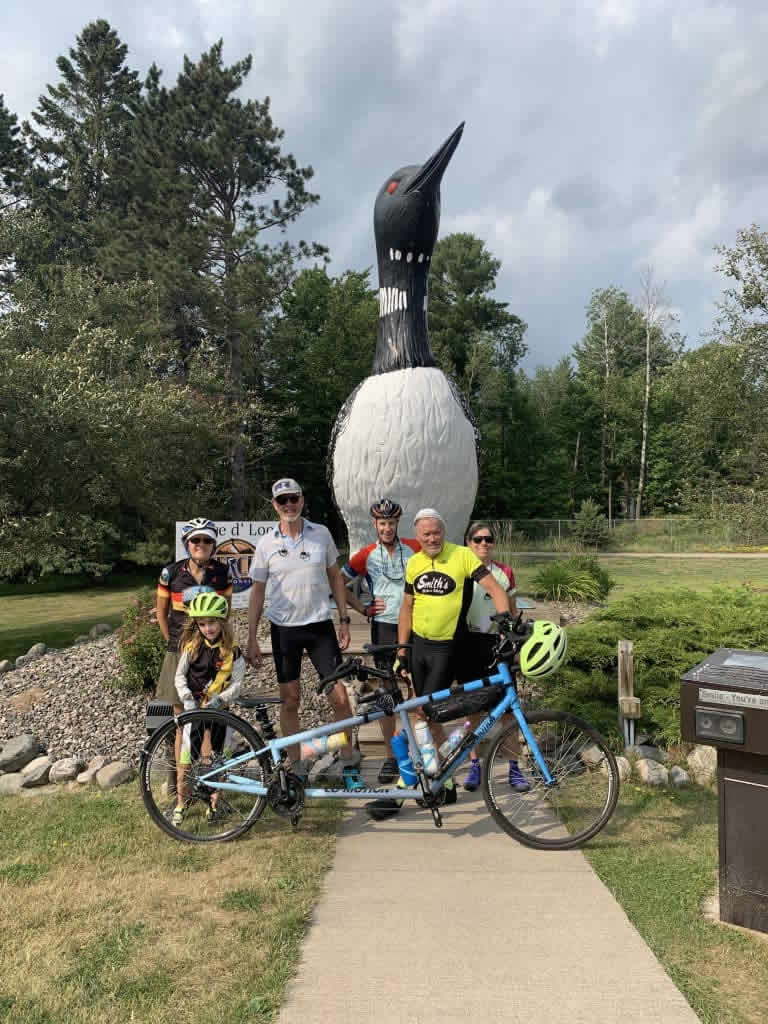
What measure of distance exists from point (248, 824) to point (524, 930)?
4.68ft

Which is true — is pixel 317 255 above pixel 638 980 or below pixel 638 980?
above

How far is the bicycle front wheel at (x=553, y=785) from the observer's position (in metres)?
3.36

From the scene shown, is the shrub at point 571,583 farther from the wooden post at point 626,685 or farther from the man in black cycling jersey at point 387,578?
the man in black cycling jersey at point 387,578

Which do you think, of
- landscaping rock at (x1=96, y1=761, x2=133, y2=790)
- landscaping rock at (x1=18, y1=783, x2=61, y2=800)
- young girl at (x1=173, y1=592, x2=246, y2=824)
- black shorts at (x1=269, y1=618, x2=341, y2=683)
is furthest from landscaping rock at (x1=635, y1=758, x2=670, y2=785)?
landscaping rock at (x1=18, y1=783, x2=61, y2=800)

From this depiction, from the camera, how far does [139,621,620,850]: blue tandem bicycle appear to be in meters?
3.39

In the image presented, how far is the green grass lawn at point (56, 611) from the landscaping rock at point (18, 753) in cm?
514

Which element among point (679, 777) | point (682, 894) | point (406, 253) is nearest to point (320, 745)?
point (682, 894)

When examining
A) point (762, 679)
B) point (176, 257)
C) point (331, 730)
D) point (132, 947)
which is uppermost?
point (176, 257)

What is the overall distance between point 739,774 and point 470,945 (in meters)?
1.16

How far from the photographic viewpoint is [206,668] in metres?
3.71

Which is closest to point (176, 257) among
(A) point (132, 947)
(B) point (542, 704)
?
(B) point (542, 704)

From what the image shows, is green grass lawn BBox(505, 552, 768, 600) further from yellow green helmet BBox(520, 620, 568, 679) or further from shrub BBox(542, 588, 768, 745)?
yellow green helmet BBox(520, 620, 568, 679)

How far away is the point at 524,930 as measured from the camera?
2670mm

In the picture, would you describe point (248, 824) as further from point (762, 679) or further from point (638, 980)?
point (762, 679)
